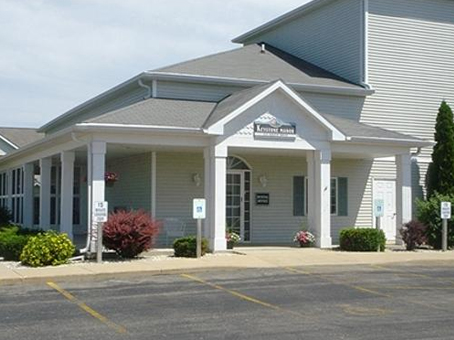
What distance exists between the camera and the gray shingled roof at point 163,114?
20.5 m

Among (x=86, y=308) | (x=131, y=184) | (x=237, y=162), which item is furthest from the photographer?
(x=131, y=184)

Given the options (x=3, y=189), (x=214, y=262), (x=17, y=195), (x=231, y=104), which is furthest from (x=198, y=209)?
(x=3, y=189)

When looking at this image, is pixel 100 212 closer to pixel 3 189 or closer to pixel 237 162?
pixel 237 162

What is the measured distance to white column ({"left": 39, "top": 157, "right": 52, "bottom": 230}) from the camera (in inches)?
1037

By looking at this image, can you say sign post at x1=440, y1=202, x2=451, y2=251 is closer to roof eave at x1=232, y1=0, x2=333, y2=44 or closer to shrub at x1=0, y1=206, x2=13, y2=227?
roof eave at x1=232, y1=0, x2=333, y2=44

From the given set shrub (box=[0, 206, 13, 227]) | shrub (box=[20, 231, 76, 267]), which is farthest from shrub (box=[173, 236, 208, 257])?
shrub (box=[0, 206, 13, 227])

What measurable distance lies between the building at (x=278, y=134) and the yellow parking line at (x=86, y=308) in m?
5.02

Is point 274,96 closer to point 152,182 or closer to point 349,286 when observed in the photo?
point 152,182

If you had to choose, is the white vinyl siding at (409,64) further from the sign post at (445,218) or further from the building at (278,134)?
the sign post at (445,218)

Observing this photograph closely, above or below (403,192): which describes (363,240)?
below

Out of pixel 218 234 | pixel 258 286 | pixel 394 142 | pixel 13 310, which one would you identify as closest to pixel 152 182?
pixel 218 234

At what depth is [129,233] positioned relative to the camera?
19.0 metres

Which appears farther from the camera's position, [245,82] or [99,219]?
[245,82]

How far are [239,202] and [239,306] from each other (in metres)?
12.5
